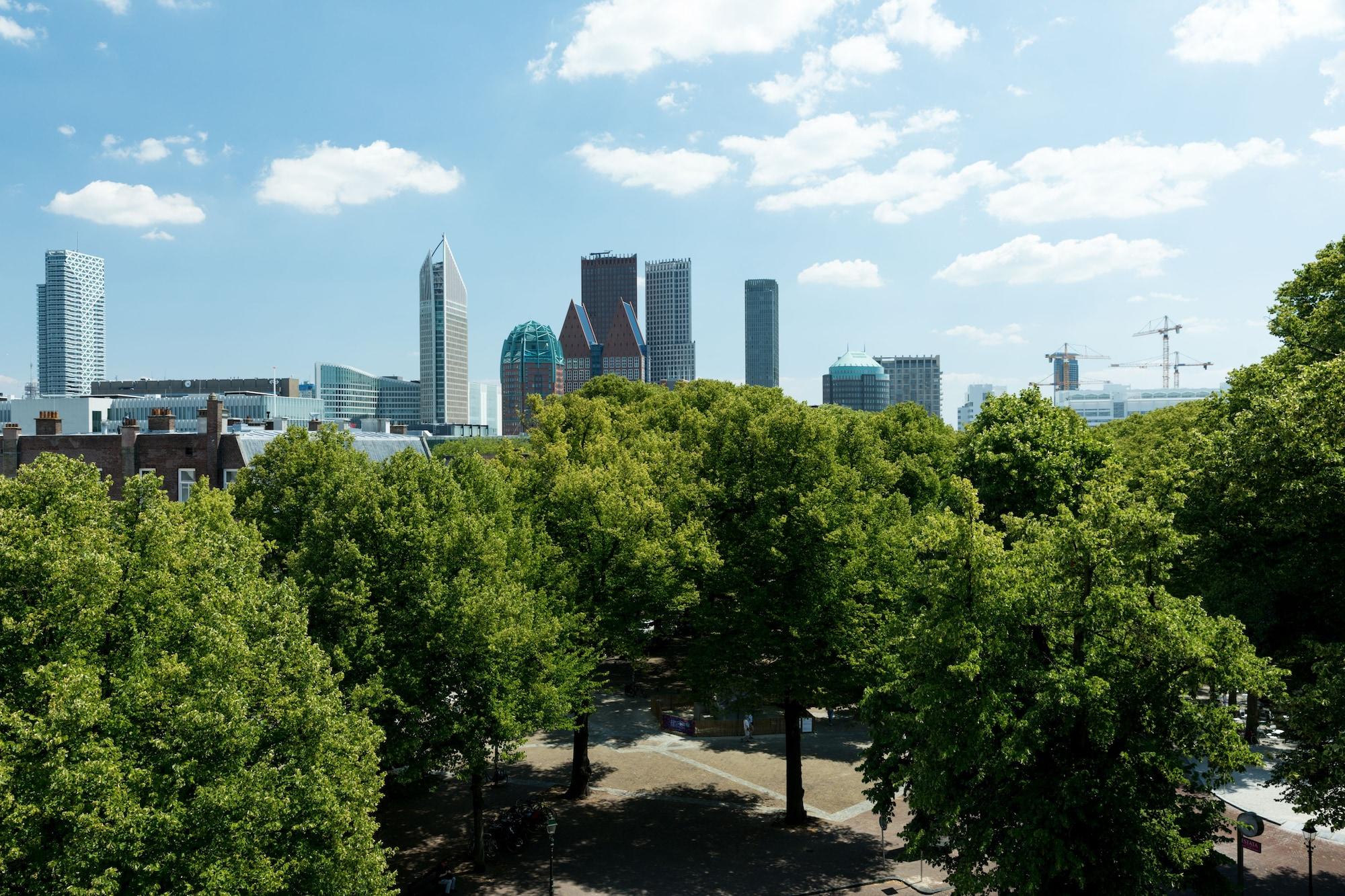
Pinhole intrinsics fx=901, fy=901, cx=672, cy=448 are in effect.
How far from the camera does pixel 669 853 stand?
27.3 m

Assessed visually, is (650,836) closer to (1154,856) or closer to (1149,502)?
(1154,856)

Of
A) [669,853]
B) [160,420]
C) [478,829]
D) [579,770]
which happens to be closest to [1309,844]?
[669,853]

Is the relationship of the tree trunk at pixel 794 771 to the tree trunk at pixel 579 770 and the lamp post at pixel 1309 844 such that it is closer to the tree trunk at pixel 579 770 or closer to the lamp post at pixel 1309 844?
the tree trunk at pixel 579 770

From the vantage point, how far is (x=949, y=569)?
715 inches

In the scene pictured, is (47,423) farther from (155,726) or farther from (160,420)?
(155,726)

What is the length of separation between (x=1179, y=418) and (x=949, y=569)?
43137 millimetres

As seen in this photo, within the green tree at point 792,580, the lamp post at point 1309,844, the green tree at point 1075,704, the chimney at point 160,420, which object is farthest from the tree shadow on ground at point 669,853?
the chimney at point 160,420

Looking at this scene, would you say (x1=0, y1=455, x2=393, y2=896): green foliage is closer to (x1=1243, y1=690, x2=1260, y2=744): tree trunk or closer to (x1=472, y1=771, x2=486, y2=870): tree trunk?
(x1=472, y1=771, x2=486, y2=870): tree trunk

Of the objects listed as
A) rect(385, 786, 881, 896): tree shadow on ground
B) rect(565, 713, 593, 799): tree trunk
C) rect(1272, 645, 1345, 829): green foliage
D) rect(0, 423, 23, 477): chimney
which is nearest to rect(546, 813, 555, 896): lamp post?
rect(385, 786, 881, 896): tree shadow on ground

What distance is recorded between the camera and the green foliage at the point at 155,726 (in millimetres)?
14156

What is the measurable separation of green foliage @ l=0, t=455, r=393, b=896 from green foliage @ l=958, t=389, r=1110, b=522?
971 inches

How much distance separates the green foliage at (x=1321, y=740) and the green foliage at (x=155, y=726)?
1915 cm

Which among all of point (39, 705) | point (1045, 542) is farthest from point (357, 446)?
point (1045, 542)

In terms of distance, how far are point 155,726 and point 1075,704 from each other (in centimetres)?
1640
